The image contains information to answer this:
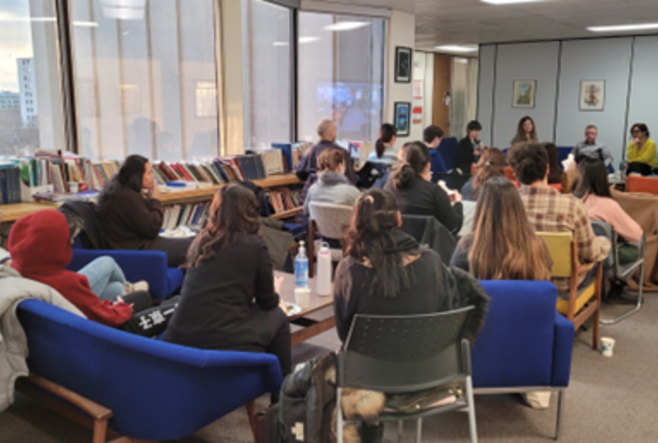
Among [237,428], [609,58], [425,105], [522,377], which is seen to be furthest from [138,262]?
[425,105]

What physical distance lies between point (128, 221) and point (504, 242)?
8.18 ft

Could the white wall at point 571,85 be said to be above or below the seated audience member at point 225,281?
above

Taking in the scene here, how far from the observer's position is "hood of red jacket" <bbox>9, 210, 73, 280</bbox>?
271 cm

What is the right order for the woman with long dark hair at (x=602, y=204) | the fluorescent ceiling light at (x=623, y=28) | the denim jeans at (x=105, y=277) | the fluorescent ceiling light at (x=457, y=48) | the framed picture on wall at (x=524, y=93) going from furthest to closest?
the fluorescent ceiling light at (x=457, y=48), the framed picture on wall at (x=524, y=93), the fluorescent ceiling light at (x=623, y=28), the woman with long dark hair at (x=602, y=204), the denim jeans at (x=105, y=277)

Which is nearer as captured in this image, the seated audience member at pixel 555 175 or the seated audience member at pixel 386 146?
the seated audience member at pixel 555 175

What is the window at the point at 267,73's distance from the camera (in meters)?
6.64

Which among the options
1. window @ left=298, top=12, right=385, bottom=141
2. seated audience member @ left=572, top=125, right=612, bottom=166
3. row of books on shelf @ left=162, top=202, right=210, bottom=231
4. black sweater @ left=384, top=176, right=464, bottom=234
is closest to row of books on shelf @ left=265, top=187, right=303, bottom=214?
row of books on shelf @ left=162, top=202, right=210, bottom=231

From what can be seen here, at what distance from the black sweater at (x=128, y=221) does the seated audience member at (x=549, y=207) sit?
247cm

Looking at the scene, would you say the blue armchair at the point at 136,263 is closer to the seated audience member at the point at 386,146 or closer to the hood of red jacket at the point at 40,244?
the hood of red jacket at the point at 40,244

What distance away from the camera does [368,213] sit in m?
2.32

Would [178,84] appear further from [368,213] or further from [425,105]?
[425,105]

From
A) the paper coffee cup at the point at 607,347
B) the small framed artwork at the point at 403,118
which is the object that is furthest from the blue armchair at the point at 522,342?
the small framed artwork at the point at 403,118

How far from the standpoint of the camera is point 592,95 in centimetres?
1151

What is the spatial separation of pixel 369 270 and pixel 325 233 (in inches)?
93.7
